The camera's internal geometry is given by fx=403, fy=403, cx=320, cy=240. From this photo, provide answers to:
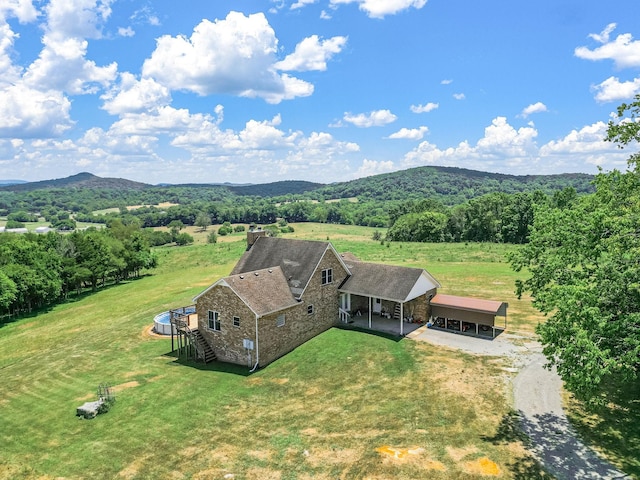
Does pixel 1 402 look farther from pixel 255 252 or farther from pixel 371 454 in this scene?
pixel 371 454

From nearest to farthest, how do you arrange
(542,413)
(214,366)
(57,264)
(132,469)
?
(132,469)
(542,413)
(214,366)
(57,264)

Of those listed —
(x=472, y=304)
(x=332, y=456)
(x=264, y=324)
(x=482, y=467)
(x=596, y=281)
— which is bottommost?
(x=332, y=456)

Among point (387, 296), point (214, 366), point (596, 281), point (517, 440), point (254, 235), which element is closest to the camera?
point (596, 281)

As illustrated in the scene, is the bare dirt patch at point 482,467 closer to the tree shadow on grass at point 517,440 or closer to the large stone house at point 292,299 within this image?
the tree shadow on grass at point 517,440

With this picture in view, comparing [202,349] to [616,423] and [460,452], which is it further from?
[616,423]

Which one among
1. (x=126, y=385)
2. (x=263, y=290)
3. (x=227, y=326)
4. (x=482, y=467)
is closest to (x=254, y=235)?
(x=263, y=290)

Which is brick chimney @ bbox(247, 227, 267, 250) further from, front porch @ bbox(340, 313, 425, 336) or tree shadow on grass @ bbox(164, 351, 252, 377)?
tree shadow on grass @ bbox(164, 351, 252, 377)

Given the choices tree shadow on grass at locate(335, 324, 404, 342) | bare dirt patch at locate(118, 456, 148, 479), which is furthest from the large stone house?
bare dirt patch at locate(118, 456, 148, 479)
